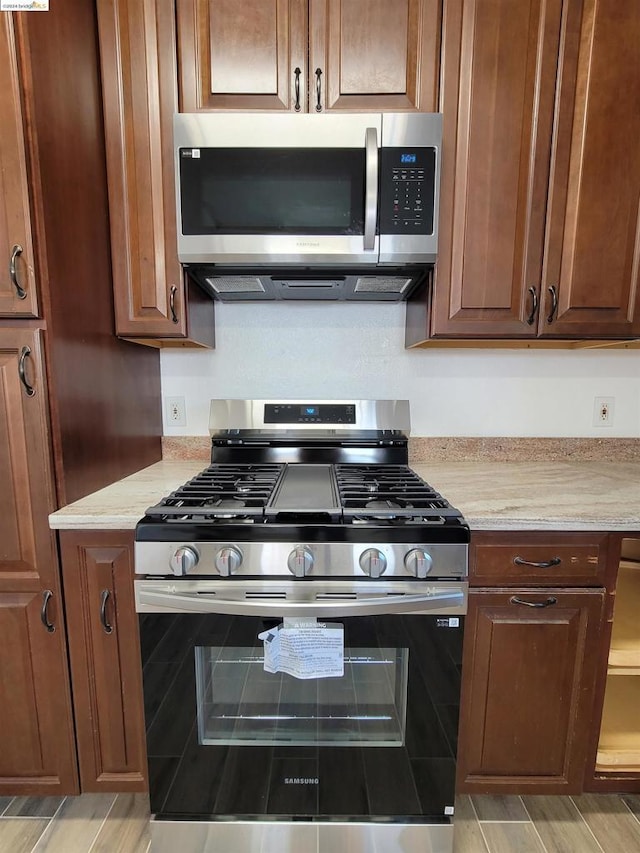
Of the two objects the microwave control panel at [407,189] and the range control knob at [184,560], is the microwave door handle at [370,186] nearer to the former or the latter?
the microwave control panel at [407,189]

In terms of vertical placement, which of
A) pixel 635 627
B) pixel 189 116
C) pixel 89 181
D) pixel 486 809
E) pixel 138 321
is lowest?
pixel 486 809

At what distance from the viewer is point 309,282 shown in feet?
4.68

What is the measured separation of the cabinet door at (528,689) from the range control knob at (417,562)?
0.70ft

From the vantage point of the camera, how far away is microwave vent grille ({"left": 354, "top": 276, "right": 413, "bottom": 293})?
1.41 m

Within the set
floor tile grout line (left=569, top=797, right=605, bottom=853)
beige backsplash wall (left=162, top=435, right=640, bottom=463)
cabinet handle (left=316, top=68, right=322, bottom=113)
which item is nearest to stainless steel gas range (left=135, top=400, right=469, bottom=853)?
floor tile grout line (left=569, top=797, right=605, bottom=853)

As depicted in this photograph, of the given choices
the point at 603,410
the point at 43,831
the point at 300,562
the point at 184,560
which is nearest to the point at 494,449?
the point at 603,410

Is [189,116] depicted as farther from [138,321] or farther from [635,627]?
[635,627]

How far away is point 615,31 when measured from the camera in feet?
3.98

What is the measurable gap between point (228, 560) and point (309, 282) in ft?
3.11

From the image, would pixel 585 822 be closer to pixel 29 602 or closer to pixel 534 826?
pixel 534 826

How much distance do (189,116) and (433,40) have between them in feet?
2.51

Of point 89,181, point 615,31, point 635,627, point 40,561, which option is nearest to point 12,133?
point 89,181

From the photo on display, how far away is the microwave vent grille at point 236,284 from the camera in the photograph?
1.41m

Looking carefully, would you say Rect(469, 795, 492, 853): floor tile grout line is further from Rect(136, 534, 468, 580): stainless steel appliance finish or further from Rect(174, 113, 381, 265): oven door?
Rect(174, 113, 381, 265): oven door
